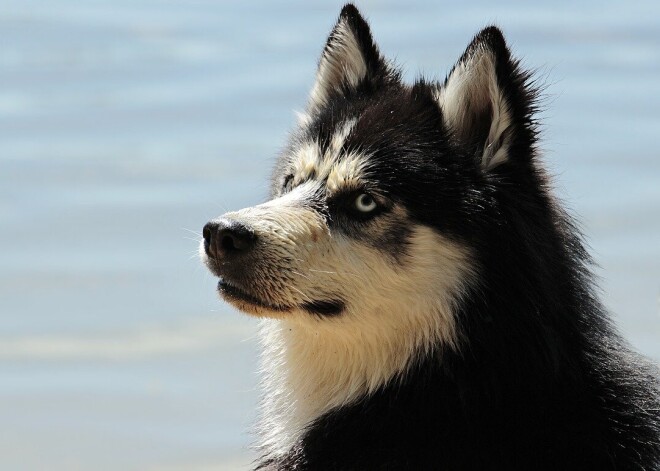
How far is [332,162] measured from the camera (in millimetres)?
5180

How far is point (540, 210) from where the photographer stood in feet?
16.2

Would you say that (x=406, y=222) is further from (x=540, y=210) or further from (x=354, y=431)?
(x=354, y=431)

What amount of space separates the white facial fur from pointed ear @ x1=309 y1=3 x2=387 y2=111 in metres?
0.66

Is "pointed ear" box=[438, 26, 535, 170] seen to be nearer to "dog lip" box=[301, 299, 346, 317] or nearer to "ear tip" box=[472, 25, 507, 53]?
"ear tip" box=[472, 25, 507, 53]

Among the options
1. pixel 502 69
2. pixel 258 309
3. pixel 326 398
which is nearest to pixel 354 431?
pixel 326 398

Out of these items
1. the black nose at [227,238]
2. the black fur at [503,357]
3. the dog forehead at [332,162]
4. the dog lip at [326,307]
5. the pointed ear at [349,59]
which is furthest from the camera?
the pointed ear at [349,59]

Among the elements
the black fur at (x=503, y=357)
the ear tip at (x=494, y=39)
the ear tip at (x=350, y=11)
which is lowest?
the black fur at (x=503, y=357)

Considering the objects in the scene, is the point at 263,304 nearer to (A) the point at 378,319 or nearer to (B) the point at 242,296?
(B) the point at 242,296

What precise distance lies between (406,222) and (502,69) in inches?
28.0

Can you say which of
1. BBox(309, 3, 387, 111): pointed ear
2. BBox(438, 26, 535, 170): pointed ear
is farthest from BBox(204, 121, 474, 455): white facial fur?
BBox(309, 3, 387, 111): pointed ear

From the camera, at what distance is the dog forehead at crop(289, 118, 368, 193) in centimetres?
506

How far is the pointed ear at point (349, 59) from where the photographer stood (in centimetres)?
563

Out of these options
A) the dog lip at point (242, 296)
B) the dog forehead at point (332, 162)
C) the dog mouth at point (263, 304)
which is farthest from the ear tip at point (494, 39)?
the dog lip at point (242, 296)

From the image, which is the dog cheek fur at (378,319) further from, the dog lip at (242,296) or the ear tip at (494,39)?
the ear tip at (494,39)
